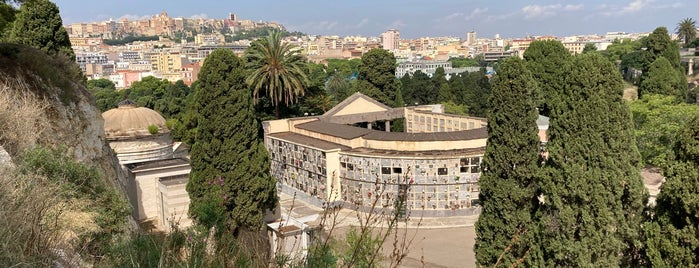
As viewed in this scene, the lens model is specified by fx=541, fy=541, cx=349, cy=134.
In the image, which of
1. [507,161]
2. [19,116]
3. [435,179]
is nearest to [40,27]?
[19,116]

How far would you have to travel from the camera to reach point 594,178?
37.6 ft

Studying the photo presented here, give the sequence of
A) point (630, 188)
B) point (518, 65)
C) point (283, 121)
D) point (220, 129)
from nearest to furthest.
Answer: point (630, 188), point (518, 65), point (220, 129), point (283, 121)

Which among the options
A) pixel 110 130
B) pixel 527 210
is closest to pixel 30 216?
pixel 527 210

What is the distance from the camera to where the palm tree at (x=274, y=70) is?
35.6 meters

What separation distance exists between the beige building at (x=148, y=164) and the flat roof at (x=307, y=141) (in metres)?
6.67

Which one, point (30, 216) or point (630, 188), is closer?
point (30, 216)

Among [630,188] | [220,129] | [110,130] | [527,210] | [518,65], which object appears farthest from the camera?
[110,130]

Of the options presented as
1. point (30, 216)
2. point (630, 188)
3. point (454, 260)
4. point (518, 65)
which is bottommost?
point (454, 260)

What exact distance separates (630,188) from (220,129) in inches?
537

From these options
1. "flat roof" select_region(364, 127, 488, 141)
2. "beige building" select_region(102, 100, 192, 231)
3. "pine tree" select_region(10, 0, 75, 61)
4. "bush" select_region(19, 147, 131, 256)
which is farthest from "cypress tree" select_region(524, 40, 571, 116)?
"bush" select_region(19, 147, 131, 256)

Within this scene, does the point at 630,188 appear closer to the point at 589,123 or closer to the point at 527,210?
the point at 589,123

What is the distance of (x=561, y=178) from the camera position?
11914 millimetres

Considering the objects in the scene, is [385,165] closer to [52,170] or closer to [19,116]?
[19,116]

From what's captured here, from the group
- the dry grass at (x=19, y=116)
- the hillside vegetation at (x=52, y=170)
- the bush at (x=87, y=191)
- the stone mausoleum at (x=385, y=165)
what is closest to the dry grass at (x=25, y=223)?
the hillside vegetation at (x=52, y=170)
